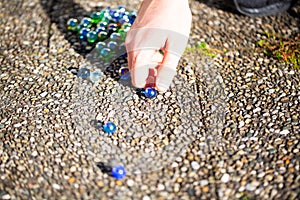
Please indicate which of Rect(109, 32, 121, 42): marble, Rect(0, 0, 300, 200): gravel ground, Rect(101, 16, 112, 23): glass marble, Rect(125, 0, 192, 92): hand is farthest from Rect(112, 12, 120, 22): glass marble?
Rect(125, 0, 192, 92): hand

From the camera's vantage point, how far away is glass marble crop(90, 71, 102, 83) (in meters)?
2.52

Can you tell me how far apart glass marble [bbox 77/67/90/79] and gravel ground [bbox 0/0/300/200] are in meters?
0.04

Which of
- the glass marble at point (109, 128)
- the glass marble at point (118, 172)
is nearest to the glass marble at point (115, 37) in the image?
the glass marble at point (109, 128)

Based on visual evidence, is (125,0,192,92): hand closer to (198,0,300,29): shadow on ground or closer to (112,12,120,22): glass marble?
(112,12,120,22): glass marble

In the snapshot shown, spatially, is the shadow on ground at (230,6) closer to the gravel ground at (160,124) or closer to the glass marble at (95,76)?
the gravel ground at (160,124)

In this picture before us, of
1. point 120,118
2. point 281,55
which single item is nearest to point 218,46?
point 281,55

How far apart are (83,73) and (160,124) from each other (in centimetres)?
50

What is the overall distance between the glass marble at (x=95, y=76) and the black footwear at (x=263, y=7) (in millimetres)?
905

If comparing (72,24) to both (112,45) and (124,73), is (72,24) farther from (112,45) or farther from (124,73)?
(124,73)

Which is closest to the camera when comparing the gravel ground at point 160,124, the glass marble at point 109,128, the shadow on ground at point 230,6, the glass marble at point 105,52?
the gravel ground at point 160,124

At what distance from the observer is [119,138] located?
7.33 feet

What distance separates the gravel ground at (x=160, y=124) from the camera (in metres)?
2.04

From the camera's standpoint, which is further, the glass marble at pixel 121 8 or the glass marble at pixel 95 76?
the glass marble at pixel 121 8

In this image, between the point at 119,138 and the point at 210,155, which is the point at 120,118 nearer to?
the point at 119,138
